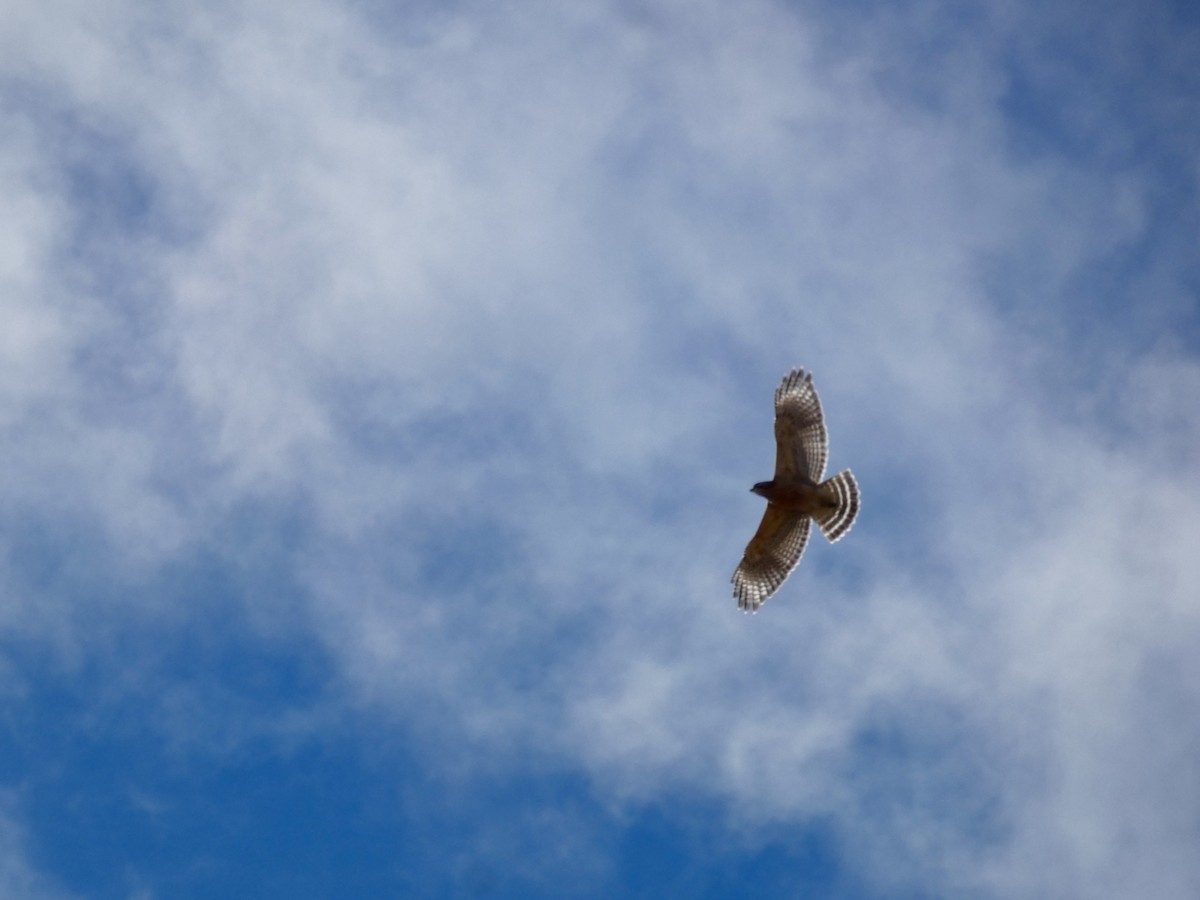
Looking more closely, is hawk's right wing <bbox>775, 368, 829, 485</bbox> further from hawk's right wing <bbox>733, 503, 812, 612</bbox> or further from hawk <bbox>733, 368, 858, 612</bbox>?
hawk's right wing <bbox>733, 503, 812, 612</bbox>

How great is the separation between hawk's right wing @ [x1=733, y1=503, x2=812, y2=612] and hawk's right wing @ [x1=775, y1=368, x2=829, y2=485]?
1058mm

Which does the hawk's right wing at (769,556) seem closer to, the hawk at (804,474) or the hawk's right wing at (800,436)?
the hawk at (804,474)

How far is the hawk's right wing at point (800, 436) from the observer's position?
31094 mm

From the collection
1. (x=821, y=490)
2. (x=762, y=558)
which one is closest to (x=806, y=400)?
(x=821, y=490)

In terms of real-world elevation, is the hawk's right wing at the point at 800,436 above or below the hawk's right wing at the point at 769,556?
above

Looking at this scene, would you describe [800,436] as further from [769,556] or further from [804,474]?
[769,556]

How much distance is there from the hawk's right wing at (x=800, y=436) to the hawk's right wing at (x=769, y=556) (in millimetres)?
1058

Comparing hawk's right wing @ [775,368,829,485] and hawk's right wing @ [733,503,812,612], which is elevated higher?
hawk's right wing @ [775,368,829,485]

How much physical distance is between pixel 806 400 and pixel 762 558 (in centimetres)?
407

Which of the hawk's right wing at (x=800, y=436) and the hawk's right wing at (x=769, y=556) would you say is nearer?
the hawk's right wing at (x=800, y=436)

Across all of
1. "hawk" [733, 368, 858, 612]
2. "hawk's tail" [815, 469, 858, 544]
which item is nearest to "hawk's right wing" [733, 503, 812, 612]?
"hawk" [733, 368, 858, 612]

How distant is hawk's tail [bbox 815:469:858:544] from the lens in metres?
31.2

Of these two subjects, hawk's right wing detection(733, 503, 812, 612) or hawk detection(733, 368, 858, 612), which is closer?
hawk detection(733, 368, 858, 612)

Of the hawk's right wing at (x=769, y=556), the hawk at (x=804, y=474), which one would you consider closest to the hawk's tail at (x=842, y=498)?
the hawk at (x=804, y=474)
